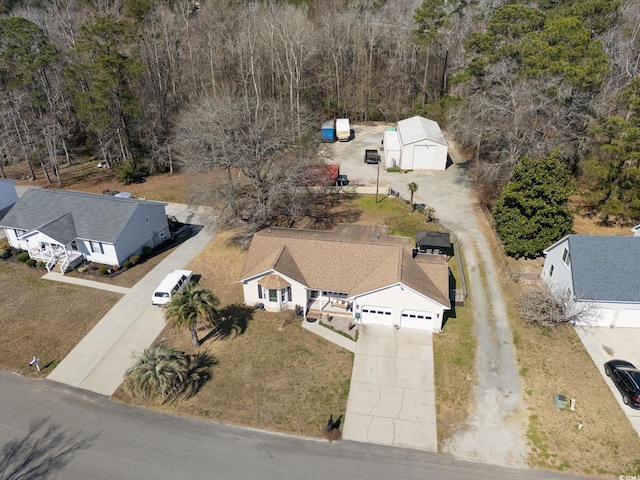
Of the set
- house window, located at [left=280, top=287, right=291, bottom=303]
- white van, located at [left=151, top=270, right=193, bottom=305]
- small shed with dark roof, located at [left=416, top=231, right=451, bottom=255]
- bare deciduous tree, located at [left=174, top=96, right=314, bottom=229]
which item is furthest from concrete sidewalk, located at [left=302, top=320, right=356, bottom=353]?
bare deciduous tree, located at [left=174, top=96, right=314, bottom=229]

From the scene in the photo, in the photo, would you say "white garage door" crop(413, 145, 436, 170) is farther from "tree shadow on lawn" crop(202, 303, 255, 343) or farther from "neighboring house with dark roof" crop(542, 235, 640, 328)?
"tree shadow on lawn" crop(202, 303, 255, 343)

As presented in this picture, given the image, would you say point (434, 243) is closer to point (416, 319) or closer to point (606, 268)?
point (416, 319)

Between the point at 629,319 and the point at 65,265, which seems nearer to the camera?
the point at 629,319

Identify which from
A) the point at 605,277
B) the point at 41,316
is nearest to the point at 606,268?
the point at 605,277

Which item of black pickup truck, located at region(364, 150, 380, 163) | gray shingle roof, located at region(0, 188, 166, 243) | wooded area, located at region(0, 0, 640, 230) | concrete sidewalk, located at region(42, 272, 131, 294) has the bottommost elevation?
concrete sidewalk, located at region(42, 272, 131, 294)

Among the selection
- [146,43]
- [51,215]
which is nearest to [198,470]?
[51,215]

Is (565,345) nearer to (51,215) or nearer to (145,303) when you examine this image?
(145,303)

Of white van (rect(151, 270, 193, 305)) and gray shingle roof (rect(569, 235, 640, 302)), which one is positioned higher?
gray shingle roof (rect(569, 235, 640, 302))

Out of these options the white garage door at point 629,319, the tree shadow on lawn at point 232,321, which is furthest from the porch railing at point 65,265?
the white garage door at point 629,319
